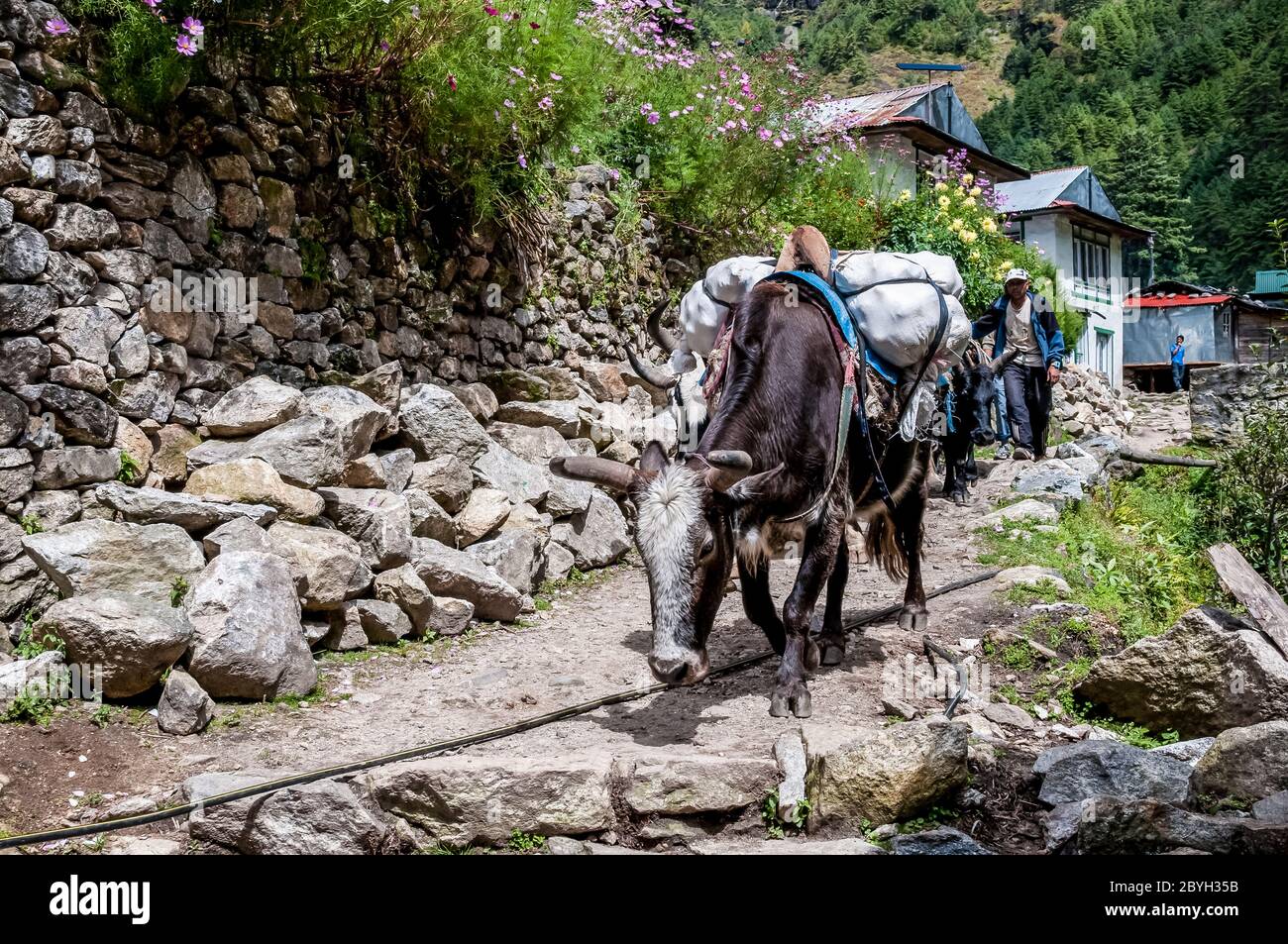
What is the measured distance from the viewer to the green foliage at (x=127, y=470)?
545 centimetres

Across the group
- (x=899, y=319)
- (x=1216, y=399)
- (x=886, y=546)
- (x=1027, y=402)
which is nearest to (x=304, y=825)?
(x=899, y=319)

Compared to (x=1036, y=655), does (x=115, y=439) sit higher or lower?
higher

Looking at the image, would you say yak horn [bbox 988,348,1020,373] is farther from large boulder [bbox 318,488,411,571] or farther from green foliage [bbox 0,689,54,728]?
green foliage [bbox 0,689,54,728]

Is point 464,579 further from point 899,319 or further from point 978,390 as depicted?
point 978,390

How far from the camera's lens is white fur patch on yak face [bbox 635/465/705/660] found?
4105 millimetres

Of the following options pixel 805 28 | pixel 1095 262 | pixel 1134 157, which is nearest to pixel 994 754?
pixel 1134 157

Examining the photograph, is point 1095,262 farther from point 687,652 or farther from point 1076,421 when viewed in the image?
point 687,652

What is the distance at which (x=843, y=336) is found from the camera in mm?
5227

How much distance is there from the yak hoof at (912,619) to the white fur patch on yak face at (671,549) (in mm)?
2556

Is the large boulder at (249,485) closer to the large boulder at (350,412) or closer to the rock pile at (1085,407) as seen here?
the large boulder at (350,412)

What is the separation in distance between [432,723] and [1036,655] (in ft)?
10.6

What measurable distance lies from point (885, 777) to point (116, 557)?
3.64 m

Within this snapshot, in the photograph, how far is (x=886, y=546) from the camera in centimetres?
652

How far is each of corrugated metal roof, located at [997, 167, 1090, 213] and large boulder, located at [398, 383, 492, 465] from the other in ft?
80.4
